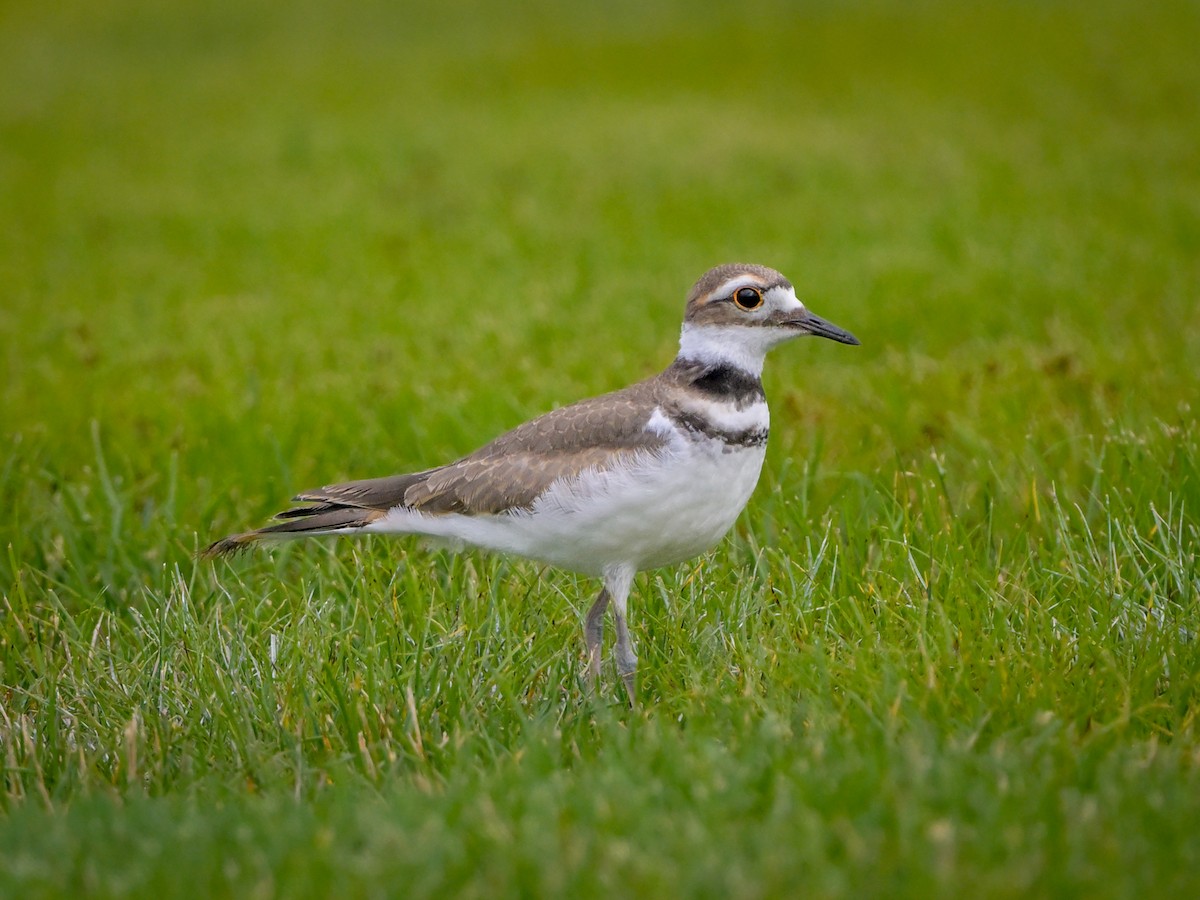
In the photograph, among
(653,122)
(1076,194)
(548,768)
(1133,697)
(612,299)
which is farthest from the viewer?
(653,122)

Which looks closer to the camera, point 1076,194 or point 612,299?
point 612,299

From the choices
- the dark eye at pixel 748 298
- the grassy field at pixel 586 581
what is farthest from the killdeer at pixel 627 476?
the grassy field at pixel 586 581

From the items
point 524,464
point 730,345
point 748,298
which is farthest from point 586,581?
point 748,298

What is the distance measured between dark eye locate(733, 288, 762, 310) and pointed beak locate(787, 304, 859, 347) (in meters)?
0.13

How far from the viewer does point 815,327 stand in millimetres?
4422

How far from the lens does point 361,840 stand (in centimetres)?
305

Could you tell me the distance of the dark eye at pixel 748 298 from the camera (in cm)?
439

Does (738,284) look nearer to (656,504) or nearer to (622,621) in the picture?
(656,504)

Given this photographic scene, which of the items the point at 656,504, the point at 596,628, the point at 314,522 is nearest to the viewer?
the point at 656,504

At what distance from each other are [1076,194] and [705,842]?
1020 centimetres

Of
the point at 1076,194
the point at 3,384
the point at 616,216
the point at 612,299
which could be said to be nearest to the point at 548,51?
the point at 616,216

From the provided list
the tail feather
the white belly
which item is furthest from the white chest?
the tail feather

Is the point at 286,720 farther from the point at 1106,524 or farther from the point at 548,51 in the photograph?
the point at 548,51

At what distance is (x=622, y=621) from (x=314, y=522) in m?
1.22
